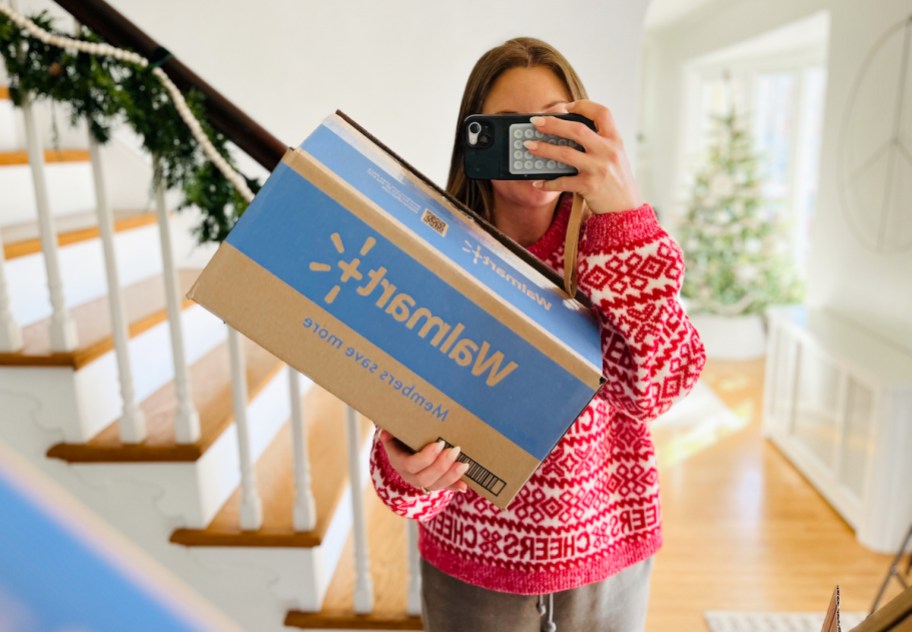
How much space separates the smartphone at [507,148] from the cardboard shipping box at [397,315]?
0.07 meters

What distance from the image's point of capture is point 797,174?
4.75m

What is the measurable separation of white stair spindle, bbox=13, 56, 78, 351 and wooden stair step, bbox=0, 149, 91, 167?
0.80 feet

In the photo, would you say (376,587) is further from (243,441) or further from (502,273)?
(502,273)

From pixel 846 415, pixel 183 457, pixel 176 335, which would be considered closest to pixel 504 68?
pixel 176 335

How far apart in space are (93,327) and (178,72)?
62 cm

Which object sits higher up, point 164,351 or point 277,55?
point 277,55

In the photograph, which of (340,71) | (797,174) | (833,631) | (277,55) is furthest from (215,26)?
(797,174)

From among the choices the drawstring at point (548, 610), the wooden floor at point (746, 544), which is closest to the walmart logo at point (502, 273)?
the drawstring at point (548, 610)

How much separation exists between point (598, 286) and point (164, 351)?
119 centimetres

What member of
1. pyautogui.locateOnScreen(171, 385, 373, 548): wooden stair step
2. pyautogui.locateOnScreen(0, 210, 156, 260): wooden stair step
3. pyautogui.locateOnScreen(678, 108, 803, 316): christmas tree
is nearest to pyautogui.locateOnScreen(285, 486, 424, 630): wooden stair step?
pyautogui.locateOnScreen(171, 385, 373, 548): wooden stair step

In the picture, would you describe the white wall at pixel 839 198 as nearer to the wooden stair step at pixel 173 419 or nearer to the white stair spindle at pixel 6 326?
the wooden stair step at pixel 173 419

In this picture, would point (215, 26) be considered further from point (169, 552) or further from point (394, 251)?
point (394, 251)

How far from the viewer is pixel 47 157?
5.68 ft

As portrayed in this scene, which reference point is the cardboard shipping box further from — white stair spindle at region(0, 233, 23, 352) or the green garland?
white stair spindle at region(0, 233, 23, 352)
